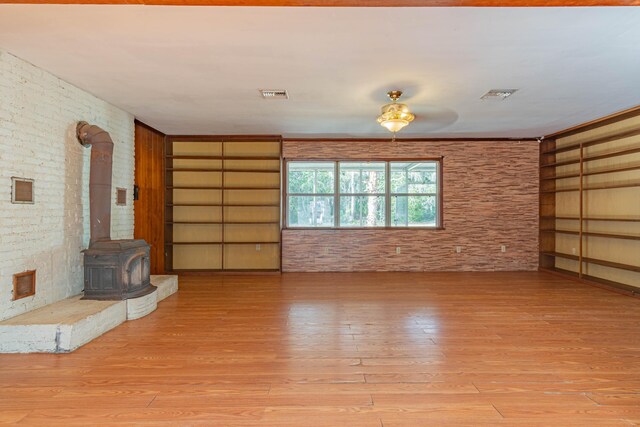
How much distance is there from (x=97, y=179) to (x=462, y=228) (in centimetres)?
585

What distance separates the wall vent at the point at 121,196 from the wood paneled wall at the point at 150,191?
0.38 m

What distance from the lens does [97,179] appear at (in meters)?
3.97

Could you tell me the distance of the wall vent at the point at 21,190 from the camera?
3.17 m

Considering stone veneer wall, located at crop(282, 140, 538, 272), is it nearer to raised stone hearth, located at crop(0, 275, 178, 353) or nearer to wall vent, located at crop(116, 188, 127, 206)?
wall vent, located at crop(116, 188, 127, 206)

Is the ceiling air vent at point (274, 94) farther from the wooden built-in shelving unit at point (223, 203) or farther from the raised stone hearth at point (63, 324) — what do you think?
the raised stone hearth at point (63, 324)

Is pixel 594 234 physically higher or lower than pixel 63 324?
higher

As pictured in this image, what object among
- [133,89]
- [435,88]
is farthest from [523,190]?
[133,89]

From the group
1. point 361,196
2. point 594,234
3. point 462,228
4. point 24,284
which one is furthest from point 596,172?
point 24,284

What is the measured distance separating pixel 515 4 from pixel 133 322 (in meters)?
4.01

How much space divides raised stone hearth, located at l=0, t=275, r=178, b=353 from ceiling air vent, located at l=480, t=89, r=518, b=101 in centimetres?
449

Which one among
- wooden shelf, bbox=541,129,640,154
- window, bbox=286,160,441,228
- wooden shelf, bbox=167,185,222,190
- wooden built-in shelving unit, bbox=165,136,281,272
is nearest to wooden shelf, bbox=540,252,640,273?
wooden shelf, bbox=541,129,640,154

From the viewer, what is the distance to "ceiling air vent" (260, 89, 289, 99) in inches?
155

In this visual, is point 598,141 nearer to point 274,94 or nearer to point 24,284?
point 274,94

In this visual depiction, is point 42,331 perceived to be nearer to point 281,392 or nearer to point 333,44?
point 281,392
